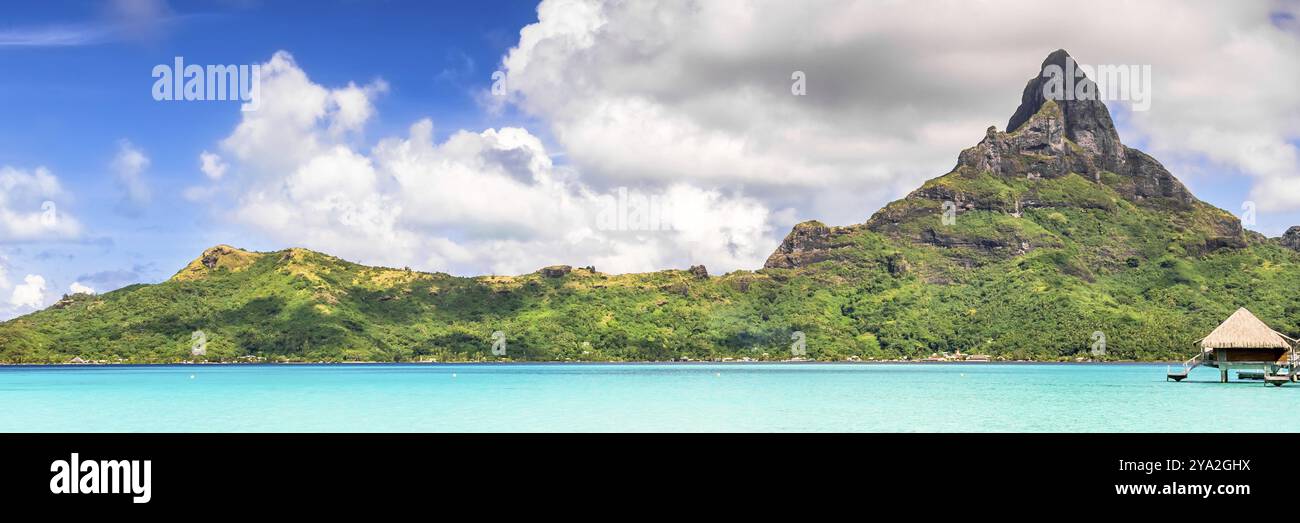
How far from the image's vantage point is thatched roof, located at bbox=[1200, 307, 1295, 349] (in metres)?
52.9

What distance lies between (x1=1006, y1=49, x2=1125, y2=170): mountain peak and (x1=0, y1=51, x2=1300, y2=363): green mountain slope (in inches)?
15.7

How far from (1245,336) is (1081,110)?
6242 inches

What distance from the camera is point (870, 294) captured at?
168500 millimetres

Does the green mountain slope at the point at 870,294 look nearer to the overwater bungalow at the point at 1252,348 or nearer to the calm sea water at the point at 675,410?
the overwater bungalow at the point at 1252,348

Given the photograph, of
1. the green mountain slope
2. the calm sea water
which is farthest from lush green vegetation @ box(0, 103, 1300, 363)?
the calm sea water

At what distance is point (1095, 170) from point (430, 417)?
7334 inches

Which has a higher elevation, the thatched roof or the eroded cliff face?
the eroded cliff face

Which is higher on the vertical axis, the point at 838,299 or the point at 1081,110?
the point at 1081,110

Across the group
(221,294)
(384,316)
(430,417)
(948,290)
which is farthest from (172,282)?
(430,417)

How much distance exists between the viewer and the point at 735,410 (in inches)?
1528

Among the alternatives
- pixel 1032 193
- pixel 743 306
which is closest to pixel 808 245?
pixel 743 306
